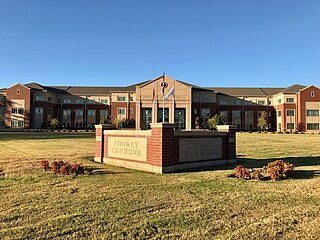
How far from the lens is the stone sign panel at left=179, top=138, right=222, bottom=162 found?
1151 cm

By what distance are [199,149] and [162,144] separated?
238 cm

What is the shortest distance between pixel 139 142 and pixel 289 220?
24.6 ft

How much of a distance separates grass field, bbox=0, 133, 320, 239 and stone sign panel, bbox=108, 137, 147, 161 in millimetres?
2146

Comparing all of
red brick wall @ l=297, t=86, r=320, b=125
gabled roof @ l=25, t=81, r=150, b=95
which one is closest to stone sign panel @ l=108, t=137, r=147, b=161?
gabled roof @ l=25, t=81, r=150, b=95

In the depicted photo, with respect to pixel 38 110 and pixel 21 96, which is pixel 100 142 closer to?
pixel 38 110

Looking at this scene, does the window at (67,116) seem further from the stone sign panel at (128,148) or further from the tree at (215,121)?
the stone sign panel at (128,148)

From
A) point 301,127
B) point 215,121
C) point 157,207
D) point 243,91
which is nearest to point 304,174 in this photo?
point 157,207

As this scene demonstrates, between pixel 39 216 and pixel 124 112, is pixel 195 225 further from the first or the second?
pixel 124 112

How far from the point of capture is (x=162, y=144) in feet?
34.6

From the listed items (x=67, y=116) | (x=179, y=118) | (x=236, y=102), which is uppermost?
(x=236, y=102)

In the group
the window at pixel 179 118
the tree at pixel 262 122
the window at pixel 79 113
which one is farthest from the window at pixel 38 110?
the tree at pixel 262 122

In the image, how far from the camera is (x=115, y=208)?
5852 millimetres

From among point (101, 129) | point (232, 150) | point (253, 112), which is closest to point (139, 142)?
point (101, 129)

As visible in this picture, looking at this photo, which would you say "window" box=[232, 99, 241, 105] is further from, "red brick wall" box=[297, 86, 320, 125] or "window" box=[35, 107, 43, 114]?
"window" box=[35, 107, 43, 114]
